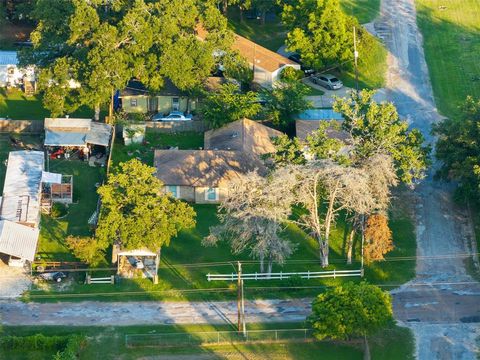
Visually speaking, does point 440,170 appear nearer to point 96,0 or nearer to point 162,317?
point 162,317

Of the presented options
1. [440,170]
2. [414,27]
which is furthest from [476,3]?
[440,170]

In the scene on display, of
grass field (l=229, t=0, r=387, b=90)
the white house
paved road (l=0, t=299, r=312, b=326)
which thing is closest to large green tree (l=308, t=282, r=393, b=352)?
paved road (l=0, t=299, r=312, b=326)

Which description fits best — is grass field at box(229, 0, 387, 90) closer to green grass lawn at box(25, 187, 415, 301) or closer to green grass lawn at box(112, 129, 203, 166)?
green grass lawn at box(112, 129, 203, 166)

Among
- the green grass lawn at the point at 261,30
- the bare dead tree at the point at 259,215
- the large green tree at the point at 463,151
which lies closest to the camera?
the bare dead tree at the point at 259,215

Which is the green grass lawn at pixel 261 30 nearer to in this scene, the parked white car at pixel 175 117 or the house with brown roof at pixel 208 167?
the parked white car at pixel 175 117

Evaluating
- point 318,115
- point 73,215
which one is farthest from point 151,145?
point 318,115

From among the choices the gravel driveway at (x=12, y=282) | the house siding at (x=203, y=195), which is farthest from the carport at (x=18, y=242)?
the house siding at (x=203, y=195)
